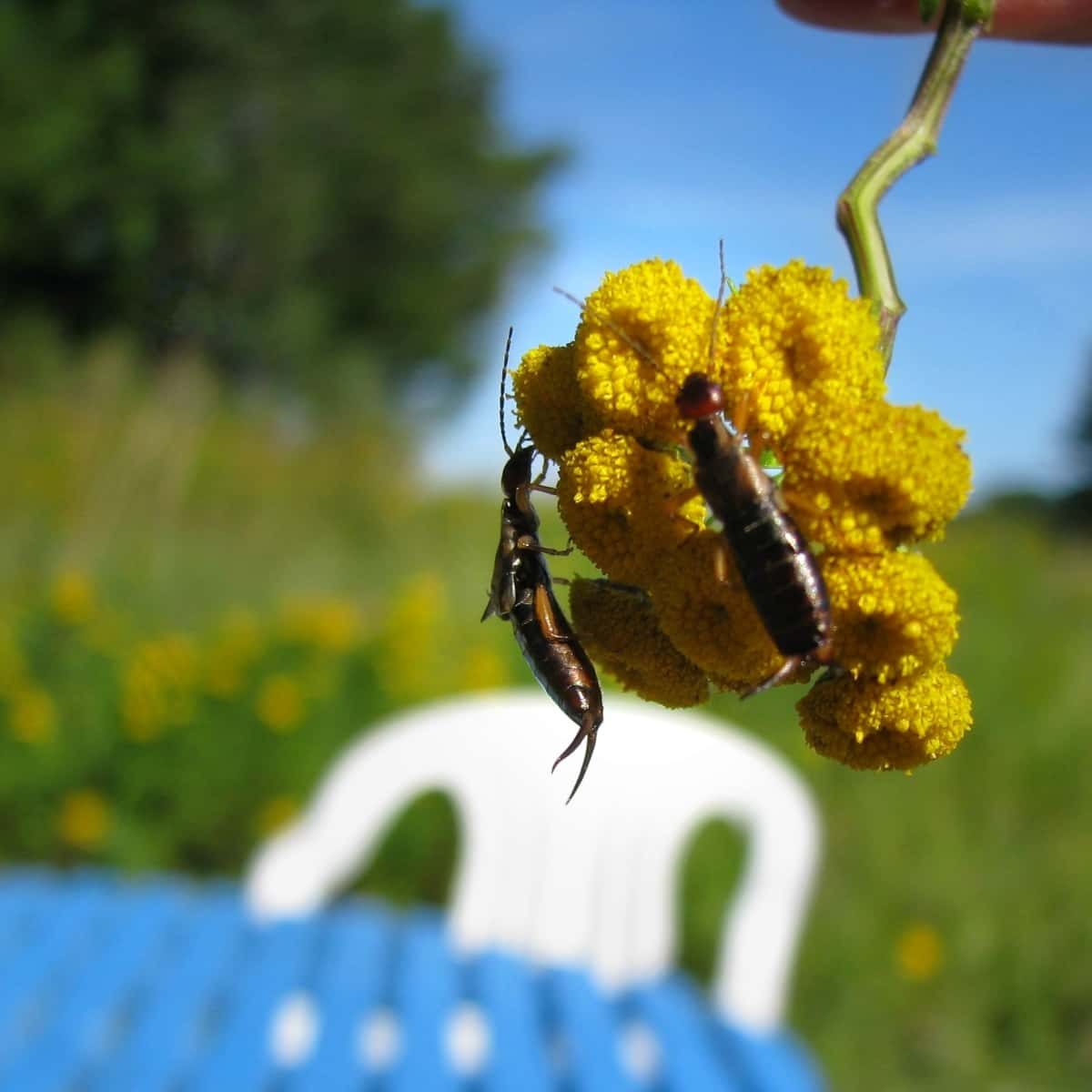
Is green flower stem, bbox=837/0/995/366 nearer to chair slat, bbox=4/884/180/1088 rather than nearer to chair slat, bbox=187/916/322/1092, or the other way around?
chair slat, bbox=187/916/322/1092

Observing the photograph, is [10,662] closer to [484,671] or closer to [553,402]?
[484,671]

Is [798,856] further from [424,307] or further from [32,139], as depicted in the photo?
[424,307]

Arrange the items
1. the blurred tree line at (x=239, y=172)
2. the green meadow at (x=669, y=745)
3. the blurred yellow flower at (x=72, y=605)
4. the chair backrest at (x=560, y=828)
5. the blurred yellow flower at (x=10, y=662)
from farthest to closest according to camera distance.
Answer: the blurred tree line at (x=239, y=172)
the blurred yellow flower at (x=72, y=605)
the blurred yellow flower at (x=10, y=662)
the green meadow at (x=669, y=745)
the chair backrest at (x=560, y=828)

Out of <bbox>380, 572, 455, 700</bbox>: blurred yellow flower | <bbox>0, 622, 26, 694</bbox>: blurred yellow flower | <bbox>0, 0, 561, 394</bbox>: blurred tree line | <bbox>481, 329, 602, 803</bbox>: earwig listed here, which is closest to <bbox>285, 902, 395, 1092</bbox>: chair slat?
<bbox>380, 572, 455, 700</bbox>: blurred yellow flower

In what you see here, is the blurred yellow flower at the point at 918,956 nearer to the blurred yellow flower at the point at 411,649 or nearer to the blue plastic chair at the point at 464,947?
the blue plastic chair at the point at 464,947

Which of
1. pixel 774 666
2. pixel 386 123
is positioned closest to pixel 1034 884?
pixel 774 666

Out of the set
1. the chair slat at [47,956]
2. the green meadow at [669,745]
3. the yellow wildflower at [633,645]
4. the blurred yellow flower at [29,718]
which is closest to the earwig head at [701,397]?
the yellow wildflower at [633,645]

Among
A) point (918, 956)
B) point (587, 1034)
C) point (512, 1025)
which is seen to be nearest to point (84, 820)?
point (512, 1025)
